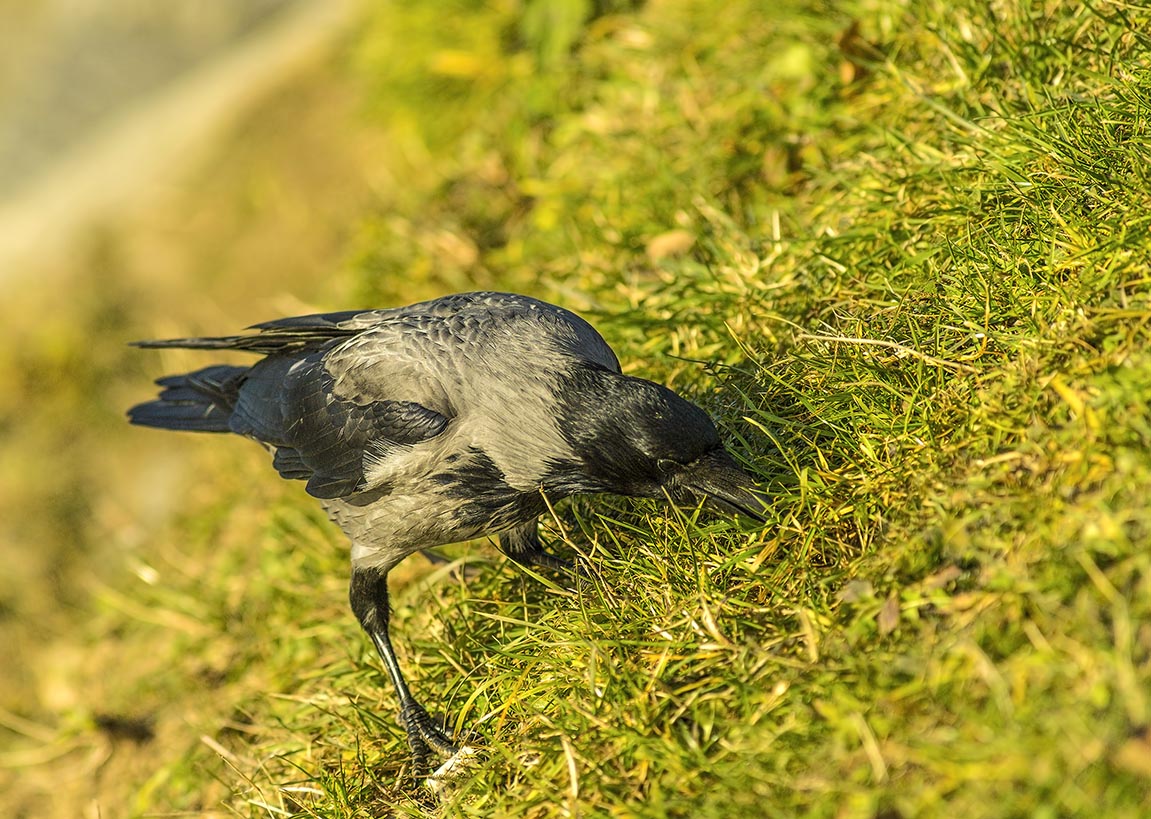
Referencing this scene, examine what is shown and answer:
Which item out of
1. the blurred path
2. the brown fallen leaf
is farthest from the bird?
the blurred path

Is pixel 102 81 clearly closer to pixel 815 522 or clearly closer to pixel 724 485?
pixel 724 485

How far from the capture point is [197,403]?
441 centimetres

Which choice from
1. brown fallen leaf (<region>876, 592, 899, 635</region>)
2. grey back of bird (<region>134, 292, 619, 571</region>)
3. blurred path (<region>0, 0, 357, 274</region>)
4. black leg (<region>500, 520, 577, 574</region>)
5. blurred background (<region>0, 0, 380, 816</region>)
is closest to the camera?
brown fallen leaf (<region>876, 592, 899, 635</region>)

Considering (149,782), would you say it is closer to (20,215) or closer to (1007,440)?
(1007,440)

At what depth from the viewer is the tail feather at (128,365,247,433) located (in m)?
4.25

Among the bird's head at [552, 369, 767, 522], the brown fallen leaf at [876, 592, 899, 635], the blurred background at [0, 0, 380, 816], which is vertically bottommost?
the blurred background at [0, 0, 380, 816]

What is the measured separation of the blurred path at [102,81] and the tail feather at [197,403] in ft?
→ 24.0

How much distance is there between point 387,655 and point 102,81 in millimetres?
10905

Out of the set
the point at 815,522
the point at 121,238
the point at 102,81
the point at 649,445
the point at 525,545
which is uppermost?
the point at 649,445

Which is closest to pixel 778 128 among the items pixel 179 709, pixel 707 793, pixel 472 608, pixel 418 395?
pixel 418 395

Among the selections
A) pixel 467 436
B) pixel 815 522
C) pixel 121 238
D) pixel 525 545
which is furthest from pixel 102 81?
pixel 815 522

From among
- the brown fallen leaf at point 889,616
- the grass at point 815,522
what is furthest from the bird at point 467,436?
the brown fallen leaf at point 889,616

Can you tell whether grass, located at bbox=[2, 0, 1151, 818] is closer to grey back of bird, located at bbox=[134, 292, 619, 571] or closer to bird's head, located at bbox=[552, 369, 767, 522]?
bird's head, located at bbox=[552, 369, 767, 522]

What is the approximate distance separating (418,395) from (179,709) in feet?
7.00
